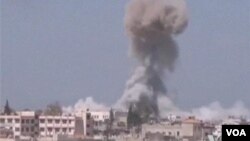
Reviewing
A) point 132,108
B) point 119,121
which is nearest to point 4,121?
point 119,121

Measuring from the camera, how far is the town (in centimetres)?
1314

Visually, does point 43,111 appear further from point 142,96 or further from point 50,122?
point 142,96

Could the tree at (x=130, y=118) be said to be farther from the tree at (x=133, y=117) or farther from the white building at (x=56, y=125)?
the white building at (x=56, y=125)

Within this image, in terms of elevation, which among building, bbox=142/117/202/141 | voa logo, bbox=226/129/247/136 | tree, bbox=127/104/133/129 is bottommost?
voa logo, bbox=226/129/247/136

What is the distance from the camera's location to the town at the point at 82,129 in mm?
13141

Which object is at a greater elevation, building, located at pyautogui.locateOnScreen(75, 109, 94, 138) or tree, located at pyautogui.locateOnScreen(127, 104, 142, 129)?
tree, located at pyautogui.locateOnScreen(127, 104, 142, 129)

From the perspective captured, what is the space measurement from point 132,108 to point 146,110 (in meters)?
0.40

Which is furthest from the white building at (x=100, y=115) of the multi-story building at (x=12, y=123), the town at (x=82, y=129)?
the multi-story building at (x=12, y=123)

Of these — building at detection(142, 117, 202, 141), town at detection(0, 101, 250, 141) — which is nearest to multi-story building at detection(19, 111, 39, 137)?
town at detection(0, 101, 250, 141)

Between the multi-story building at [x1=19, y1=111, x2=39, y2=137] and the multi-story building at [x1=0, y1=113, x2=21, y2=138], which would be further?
the multi-story building at [x1=19, y1=111, x2=39, y2=137]

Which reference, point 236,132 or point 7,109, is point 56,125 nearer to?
point 7,109

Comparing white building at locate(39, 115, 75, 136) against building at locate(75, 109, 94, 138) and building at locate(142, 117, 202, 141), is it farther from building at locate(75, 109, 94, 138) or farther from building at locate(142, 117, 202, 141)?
building at locate(142, 117, 202, 141)

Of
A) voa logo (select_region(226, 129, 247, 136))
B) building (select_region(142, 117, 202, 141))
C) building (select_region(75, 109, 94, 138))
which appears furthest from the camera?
building (select_region(142, 117, 202, 141))

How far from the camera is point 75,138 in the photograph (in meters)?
12.7
